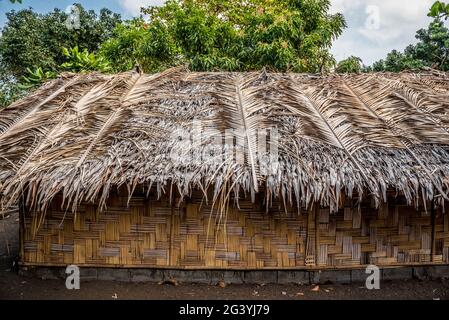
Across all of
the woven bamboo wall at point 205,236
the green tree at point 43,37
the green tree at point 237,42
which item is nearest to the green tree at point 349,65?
the green tree at point 237,42

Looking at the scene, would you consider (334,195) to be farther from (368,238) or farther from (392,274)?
(392,274)

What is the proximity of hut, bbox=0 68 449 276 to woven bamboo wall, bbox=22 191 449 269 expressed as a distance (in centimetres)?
1

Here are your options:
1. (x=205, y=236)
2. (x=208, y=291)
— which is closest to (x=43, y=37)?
(x=205, y=236)

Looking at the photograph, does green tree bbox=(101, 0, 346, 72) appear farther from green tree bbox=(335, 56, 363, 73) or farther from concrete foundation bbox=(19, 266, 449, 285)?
concrete foundation bbox=(19, 266, 449, 285)

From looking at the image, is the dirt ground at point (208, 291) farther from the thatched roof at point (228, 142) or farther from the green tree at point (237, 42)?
the green tree at point (237, 42)

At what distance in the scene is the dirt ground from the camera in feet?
15.4

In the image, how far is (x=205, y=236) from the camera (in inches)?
195

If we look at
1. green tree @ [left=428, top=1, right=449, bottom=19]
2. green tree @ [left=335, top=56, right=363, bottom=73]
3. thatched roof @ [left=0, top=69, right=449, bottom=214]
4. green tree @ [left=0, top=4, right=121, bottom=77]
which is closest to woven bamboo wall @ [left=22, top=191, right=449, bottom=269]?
thatched roof @ [left=0, top=69, right=449, bottom=214]

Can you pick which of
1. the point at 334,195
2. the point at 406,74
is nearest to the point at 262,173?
the point at 334,195

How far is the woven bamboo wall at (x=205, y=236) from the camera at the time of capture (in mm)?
4914

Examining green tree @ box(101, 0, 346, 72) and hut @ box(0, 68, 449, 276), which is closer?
hut @ box(0, 68, 449, 276)

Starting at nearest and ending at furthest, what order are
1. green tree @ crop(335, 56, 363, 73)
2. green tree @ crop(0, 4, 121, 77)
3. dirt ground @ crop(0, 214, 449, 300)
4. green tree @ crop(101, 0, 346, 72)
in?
dirt ground @ crop(0, 214, 449, 300), green tree @ crop(101, 0, 346, 72), green tree @ crop(335, 56, 363, 73), green tree @ crop(0, 4, 121, 77)

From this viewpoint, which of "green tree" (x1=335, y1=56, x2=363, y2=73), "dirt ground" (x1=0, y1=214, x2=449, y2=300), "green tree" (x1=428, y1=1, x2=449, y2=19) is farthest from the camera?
"green tree" (x1=335, y1=56, x2=363, y2=73)

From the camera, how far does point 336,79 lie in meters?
6.90
